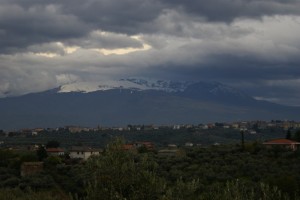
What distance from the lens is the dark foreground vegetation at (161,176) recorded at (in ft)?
61.9

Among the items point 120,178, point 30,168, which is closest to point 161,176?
point 30,168

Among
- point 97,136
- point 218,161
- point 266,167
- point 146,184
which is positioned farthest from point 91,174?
point 97,136

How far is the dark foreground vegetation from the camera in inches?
742

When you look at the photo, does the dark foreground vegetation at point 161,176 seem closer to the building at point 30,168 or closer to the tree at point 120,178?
the tree at point 120,178

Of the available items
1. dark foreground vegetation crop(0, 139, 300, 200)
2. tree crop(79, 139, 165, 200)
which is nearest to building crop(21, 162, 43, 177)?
dark foreground vegetation crop(0, 139, 300, 200)

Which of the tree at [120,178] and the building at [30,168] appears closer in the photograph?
the tree at [120,178]

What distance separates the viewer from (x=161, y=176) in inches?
1891

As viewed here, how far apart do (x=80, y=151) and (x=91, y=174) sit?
8018 centimetres

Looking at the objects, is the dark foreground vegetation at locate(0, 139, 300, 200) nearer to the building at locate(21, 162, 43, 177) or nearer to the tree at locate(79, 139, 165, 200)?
the tree at locate(79, 139, 165, 200)

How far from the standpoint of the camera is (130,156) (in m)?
20.4

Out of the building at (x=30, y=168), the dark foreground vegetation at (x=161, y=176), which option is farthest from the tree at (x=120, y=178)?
the building at (x=30, y=168)

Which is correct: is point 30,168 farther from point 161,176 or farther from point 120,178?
point 120,178

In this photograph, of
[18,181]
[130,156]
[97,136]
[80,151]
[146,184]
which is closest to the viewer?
[146,184]

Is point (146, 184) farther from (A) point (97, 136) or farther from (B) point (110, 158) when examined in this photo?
(A) point (97, 136)
